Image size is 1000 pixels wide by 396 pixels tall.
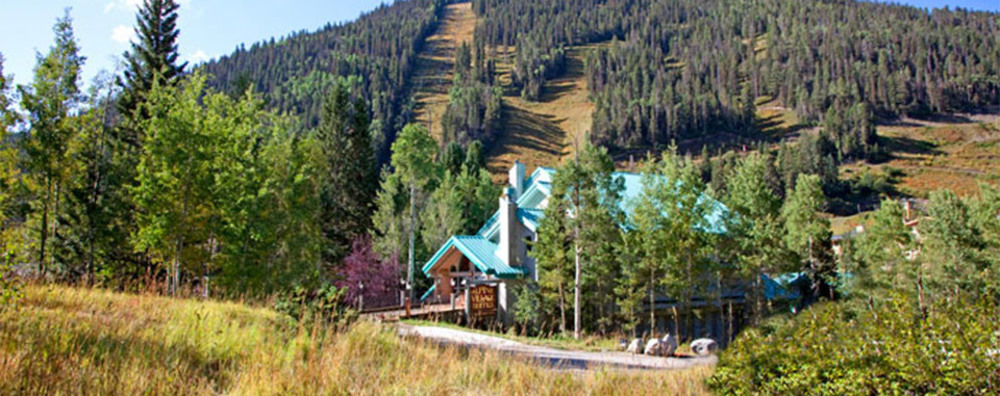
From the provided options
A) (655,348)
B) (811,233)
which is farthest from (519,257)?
(811,233)

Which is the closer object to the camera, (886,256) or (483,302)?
(483,302)

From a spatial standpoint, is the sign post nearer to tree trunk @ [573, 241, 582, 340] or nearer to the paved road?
tree trunk @ [573, 241, 582, 340]

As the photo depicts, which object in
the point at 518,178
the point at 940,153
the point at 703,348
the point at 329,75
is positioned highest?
the point at 329,75

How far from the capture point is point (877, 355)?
6918 millimetres

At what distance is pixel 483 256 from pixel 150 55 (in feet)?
68.4

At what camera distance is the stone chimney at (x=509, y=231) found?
24.9 meters

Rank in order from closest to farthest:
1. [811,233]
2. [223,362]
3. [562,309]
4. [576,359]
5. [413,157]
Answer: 1. [223,362]
2. [576,359]
3. [562,309]
4. [811,233]
5. [413,157]

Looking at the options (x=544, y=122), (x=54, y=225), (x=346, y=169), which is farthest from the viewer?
(x=544, y=122)

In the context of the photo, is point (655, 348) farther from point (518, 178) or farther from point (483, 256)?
point (518, 178)

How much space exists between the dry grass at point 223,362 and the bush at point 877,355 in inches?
36.0

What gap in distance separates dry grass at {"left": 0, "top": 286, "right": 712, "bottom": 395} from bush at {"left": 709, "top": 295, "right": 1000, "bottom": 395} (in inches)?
36.0

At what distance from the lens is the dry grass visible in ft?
15.6

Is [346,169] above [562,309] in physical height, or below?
above

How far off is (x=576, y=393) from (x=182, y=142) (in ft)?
48.9
